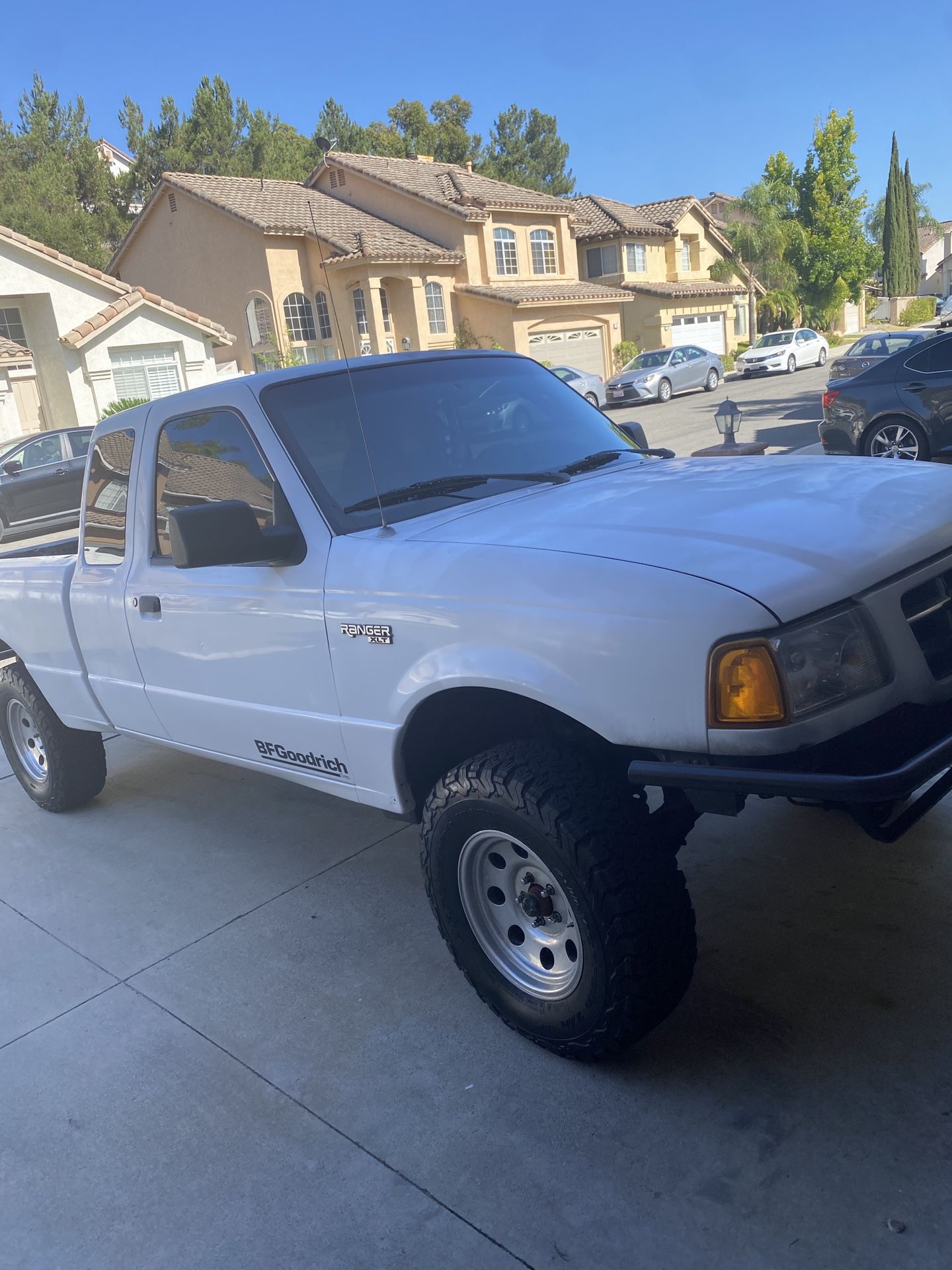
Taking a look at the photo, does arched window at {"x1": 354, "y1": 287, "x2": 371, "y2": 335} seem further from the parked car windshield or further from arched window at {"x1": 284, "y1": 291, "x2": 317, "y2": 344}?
the parked car windshield

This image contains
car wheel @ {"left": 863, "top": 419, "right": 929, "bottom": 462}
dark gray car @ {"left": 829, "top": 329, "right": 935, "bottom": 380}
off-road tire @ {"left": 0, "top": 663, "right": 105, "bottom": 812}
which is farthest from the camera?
dark gray car @ {"left": 829, "top": 329, "right": 935, "bottom": 380}

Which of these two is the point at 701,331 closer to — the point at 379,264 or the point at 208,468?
the point at 379,264

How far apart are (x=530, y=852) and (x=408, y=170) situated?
41.5 metres

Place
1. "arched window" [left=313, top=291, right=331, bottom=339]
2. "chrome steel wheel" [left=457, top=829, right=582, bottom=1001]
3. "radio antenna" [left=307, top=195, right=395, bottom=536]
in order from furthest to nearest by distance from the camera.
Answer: "arched window" [left=313, top=291, right=331, bottom=339]
"radio antenna" [left=307, top=195, right=395, bottom=536]
"chrome steel wheel" [left=457, top=829, right=582, bottom=1001]

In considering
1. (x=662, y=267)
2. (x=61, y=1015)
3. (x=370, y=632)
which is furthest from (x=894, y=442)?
(x=662, y=267)

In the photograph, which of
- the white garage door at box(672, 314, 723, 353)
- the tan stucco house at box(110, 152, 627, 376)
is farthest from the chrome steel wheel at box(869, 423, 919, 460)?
the white garage door at box(672, 314, 723, 353)

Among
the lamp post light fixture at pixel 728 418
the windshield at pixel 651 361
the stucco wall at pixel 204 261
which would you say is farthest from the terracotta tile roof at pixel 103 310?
the lamp post light fixture at pixel 728 418

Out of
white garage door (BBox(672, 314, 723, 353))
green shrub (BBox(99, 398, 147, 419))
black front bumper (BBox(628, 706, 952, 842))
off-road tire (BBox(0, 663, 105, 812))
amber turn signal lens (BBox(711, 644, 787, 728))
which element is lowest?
off-road tire (BBox(0, 663, 105, 812))

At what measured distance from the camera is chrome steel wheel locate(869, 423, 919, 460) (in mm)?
10969

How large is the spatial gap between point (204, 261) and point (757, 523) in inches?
1420

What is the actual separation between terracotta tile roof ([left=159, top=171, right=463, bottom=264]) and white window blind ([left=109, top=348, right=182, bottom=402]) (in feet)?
16.7

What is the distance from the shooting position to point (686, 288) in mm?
44969

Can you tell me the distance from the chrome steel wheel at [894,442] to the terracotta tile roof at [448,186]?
27847 millimetres

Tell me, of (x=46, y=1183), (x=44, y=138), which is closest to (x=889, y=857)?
(x=46, y=1183)
